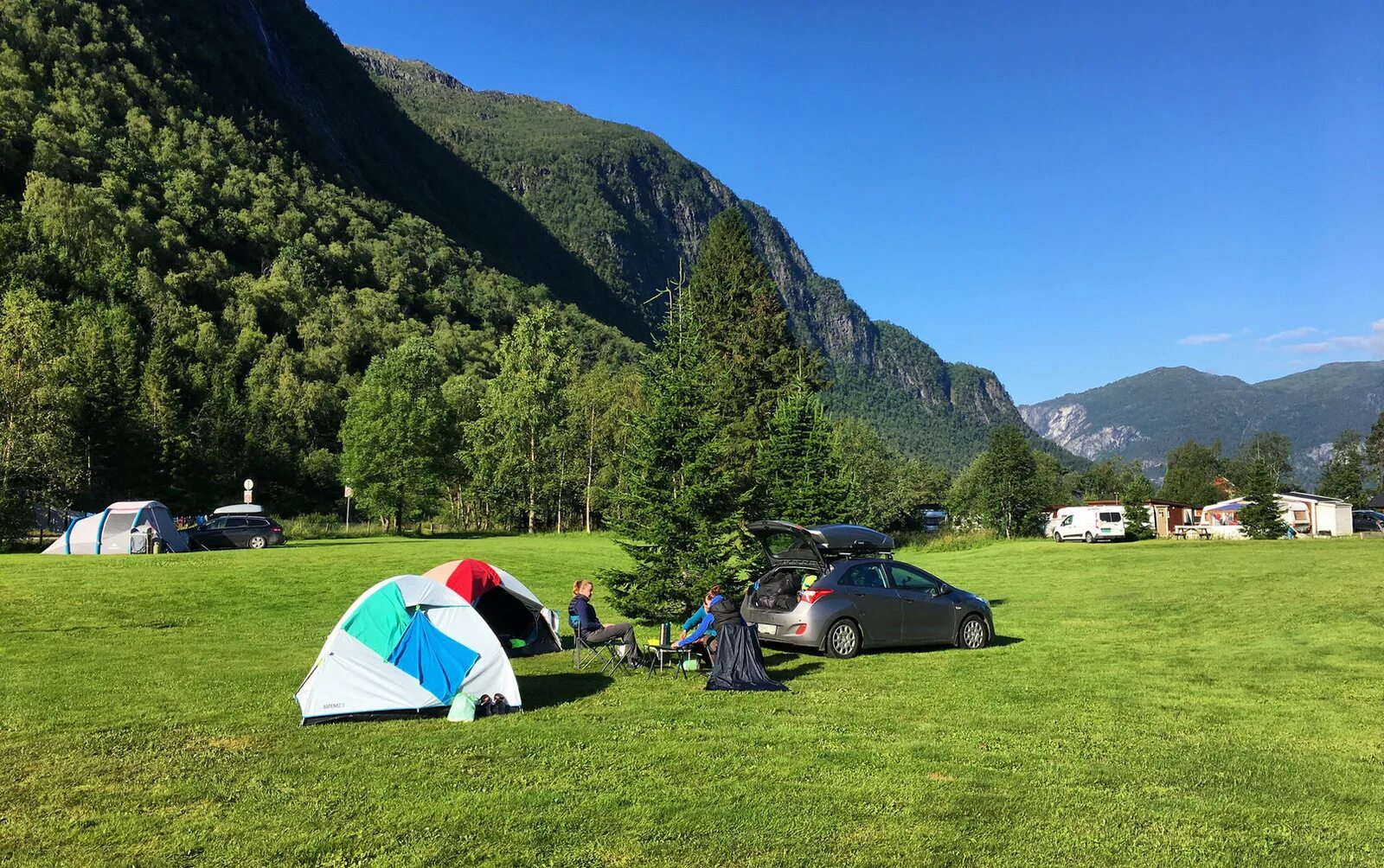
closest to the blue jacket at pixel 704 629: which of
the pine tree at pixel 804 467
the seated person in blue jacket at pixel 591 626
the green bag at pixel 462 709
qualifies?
the seated person in blue jacket at pixel 591 626

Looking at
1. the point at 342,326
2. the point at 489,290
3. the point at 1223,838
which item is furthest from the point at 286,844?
the point at 489,290

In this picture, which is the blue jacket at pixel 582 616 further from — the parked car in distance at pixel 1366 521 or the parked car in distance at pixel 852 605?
the parked car in distance at pixel 1366 521

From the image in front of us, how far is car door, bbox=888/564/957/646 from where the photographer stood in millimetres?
14117

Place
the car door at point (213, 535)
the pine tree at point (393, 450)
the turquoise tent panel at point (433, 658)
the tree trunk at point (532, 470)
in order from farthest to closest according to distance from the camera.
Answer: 1. the tree trunk at point (532, 470)
2. the pine tree at point (393, 450)
3. the car door at point (213, 535)
4. the turquoise tent panel at point (433, 658)

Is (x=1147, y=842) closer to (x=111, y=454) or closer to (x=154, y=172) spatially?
(x=111, y=454)

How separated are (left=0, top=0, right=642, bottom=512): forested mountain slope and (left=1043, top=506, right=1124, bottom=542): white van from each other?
185 feet

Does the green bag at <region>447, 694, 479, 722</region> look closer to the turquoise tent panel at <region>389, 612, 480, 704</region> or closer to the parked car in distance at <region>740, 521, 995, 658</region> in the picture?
the turquoise tent panel at <region>389, 612, 480, 704</region>

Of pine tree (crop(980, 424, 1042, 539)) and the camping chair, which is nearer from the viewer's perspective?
the camping chair

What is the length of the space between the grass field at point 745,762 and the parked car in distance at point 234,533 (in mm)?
22336

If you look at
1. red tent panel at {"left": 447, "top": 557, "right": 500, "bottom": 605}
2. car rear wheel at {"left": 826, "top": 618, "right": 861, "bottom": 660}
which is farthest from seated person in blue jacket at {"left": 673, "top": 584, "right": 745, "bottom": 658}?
red tent panel at {"left": 447, "top": 557, "right": 500, "bottom": 605}

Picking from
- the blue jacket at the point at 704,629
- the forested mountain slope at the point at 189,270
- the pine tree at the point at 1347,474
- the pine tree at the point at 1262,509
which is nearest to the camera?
the blue jacket at the point at 704,629

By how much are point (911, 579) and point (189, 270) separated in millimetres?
89612

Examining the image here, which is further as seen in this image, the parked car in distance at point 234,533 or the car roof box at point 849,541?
the parked car in distance at point 234,533

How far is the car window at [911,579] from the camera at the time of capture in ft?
46.9
